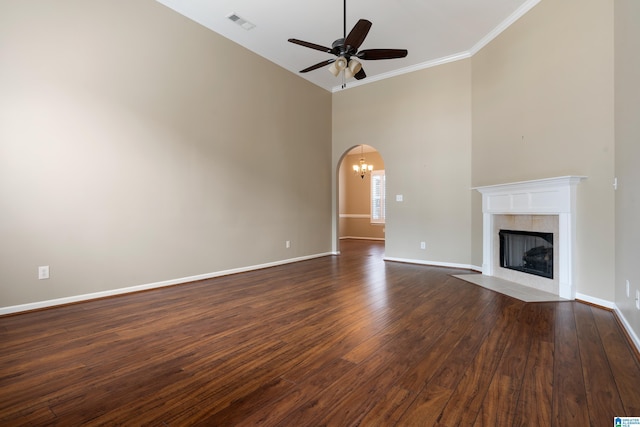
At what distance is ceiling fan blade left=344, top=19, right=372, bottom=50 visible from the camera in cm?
287

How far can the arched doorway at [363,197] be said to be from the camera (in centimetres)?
1049

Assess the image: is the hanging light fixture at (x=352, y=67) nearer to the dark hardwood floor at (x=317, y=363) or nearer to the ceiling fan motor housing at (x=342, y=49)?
the ceiling fan motor housing at (x=342, y=49)

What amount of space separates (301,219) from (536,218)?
12.7 feet

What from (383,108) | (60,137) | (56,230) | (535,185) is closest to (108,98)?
(60,137)

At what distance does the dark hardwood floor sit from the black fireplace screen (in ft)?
2.41

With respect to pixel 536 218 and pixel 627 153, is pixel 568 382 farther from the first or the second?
pixel 536 218

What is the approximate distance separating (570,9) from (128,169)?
5316 millimetres

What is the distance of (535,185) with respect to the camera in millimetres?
3734

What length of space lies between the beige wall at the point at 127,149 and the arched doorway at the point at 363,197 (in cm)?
553

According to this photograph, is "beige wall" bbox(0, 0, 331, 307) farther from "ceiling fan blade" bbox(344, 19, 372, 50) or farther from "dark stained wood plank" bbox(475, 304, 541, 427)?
"dark stained wood plank" bbox(475, 304, 541, 427)

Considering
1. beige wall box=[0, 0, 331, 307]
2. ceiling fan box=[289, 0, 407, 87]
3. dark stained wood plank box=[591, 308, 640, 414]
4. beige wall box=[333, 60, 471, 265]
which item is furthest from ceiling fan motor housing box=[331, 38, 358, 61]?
dark stained wood plank box=[591, 308, 640, 414]

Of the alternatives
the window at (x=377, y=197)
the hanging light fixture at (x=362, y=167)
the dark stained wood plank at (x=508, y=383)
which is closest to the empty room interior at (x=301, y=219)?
the dark stained wood plank at (x=508, y=383)

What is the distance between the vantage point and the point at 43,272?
306 cm

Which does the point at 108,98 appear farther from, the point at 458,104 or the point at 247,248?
the point at 458,104
